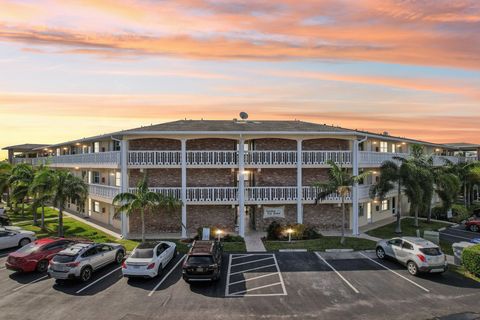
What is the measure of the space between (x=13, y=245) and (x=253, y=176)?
1850 centimetres

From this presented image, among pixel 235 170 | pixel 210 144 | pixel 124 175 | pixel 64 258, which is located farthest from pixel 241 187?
pixel 64 258

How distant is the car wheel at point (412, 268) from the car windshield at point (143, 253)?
45.1ft

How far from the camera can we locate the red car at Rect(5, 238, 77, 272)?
1798cm

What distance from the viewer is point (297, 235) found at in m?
25.6

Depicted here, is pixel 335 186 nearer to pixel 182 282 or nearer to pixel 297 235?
pixel 297 235

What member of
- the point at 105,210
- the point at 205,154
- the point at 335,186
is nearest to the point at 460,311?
the point at 335,186

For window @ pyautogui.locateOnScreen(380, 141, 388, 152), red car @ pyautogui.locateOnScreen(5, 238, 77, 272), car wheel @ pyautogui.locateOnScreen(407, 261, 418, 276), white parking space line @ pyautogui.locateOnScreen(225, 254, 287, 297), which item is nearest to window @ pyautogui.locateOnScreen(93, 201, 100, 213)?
red car @ pyautogui.locateOnScreen(5, 238, 77, 272)

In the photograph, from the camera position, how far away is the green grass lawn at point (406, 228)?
27766 millimetres

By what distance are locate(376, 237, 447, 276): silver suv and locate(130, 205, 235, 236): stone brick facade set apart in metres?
13.4

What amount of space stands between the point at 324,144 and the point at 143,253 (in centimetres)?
1842

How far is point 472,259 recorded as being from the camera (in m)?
18.0

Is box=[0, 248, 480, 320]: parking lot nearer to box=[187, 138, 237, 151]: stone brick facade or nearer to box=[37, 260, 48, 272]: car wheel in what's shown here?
box=[37, 260, 48, 272]: car wheel

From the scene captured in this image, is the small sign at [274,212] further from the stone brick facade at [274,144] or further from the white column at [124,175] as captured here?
the white column at [124,175]

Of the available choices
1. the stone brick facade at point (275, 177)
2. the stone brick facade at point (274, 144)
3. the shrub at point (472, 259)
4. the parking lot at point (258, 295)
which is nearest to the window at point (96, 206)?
the parking lot at point (258, 295)
